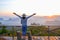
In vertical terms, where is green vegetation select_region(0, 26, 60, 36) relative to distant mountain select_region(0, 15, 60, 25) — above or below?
below

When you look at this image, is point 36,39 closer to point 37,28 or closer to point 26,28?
point 37,28

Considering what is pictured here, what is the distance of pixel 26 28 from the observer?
3.63 metres

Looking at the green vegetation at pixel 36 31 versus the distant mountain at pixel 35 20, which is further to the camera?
the distant mountain at pixel 35 20

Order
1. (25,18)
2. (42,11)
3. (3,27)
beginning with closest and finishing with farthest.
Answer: (25,18), (3,27), (42,11)

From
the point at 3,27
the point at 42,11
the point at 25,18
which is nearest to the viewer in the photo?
the point at 25,18

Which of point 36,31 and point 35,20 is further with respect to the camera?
point 35,20

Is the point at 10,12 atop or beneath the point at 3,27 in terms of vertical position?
atop

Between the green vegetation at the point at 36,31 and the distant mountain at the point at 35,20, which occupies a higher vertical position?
the distant mountain at the point at 35,20

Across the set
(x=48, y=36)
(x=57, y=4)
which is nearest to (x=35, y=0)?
(x=57, y=4)

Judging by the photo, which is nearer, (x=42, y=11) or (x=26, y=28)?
(x=26, y=28)

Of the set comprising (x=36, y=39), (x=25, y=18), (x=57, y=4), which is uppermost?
(x=57, y=4)

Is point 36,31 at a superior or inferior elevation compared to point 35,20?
inferior

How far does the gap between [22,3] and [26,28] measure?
74 cm

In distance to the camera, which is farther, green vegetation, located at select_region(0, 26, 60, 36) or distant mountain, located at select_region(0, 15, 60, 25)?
distant mountain, located at select_region(0, 15, 60, 25)
